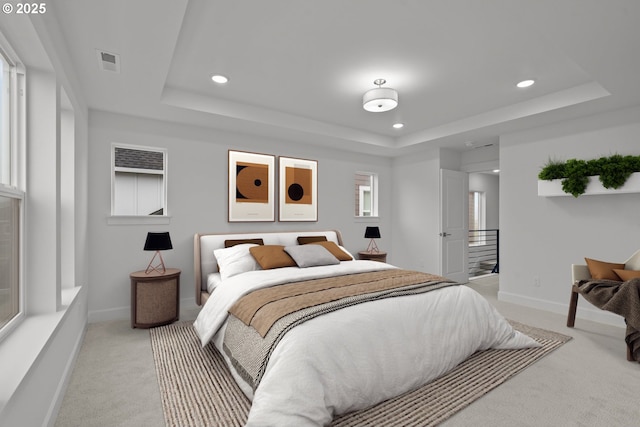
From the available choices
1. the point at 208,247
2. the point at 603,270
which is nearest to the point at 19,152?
the point at 208,247

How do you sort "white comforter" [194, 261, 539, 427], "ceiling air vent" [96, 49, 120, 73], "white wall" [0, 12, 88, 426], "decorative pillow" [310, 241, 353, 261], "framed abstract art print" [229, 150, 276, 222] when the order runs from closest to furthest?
"white wall" [0, 12, 88, 426], "white comforter" [194, 261, 539, 427], "ceiling air vent" [96, 49, 120, 73], "decorative pillow" [310, 241, 353, 261], "framed abstract art print" [229, 150, 276, 222]

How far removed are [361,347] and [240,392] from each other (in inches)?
Result: 35.5

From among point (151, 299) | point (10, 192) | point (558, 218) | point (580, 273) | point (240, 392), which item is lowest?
point (240, 392)

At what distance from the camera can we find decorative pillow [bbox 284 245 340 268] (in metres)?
3.61

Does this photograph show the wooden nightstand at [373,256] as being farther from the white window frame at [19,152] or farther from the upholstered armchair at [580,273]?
the white window frame at [19,152]

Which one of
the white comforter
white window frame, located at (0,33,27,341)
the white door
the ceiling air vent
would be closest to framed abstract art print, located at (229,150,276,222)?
the white comforter

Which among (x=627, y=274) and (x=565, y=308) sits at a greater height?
(x=627, y=274)

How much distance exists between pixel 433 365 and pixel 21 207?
9.40 ft

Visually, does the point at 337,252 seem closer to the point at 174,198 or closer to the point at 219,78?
the point at 174,198

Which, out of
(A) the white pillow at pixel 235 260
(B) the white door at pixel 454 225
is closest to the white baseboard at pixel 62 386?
(A) the white pillow at pixel 235 260

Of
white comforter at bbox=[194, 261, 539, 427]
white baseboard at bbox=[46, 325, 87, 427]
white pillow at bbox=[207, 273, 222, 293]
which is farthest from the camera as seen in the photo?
white pillow at bbox=[207, 273, 222, 293]

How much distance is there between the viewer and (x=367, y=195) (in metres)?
6.11

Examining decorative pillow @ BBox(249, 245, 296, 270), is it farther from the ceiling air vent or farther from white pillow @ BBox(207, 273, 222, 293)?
the ceiling air vent

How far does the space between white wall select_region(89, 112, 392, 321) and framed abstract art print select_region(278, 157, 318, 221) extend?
0.35 feet
